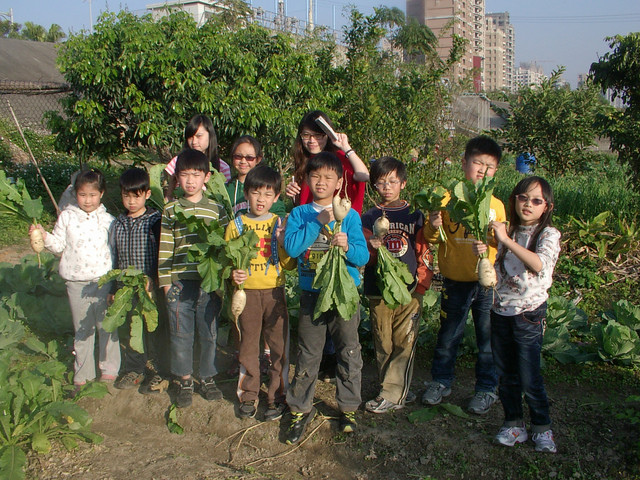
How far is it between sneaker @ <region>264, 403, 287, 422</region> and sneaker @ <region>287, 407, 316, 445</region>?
18 centimetres

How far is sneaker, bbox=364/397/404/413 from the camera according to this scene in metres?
3.72

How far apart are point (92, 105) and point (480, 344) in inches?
259

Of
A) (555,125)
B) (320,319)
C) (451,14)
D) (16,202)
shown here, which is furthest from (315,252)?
(451,14)

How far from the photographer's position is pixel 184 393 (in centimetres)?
394

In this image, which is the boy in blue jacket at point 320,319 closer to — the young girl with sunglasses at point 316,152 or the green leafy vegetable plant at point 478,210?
the young girl with sunglasses at point 316,152

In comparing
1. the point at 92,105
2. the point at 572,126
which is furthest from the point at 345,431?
the point at 572,126

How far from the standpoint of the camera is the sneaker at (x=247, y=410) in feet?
12.3

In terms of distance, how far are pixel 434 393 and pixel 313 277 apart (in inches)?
49.9

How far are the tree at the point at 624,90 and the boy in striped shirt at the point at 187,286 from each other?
18.9 ft

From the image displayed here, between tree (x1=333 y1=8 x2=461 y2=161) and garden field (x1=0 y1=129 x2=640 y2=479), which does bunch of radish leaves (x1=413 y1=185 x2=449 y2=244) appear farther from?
tree (x1=333 y1=8 x2=461 y2=161)

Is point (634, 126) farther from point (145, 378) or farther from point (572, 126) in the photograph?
point (145, 378)

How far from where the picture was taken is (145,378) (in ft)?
14.0

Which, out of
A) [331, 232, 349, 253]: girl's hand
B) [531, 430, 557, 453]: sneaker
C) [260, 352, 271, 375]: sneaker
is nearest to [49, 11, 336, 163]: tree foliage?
[260, 352, 271, 375]: sneaker

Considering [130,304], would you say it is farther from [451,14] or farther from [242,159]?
[451,14]
